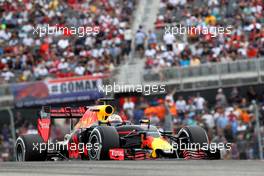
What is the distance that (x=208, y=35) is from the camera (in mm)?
27359

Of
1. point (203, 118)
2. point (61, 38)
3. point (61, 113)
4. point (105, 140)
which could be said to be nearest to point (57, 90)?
point (61, 38)

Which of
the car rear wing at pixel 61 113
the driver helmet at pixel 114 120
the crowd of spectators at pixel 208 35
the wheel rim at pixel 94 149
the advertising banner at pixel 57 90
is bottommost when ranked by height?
the wheel rim at pixel 94 149

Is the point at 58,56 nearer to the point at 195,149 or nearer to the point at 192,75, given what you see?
the point at 192,75

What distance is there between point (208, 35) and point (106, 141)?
43.5ft

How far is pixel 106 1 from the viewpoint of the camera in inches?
1305

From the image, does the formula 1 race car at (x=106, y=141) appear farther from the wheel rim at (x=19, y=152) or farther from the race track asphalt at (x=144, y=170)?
the race track asphalt at (x=144, y=170)

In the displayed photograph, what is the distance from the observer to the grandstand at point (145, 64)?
23.8m

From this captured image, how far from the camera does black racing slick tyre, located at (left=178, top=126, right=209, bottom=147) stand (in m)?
15.5

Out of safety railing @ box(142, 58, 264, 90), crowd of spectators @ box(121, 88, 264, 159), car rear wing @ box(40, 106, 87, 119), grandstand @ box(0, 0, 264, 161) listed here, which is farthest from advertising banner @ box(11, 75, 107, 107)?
car rear wing @ box(40, 106, 87, 119)

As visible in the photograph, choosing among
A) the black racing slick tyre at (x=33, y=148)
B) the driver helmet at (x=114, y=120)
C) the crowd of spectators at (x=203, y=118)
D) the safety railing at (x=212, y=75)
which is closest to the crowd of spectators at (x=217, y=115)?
the crowd of spectators at (x=203, y=118)

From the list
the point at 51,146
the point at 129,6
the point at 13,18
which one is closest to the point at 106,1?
the point at 129,6

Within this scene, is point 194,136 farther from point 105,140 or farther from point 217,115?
point 217,115

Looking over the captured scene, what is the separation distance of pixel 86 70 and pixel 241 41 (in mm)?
4790

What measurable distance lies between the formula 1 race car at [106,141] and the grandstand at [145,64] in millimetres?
4651
